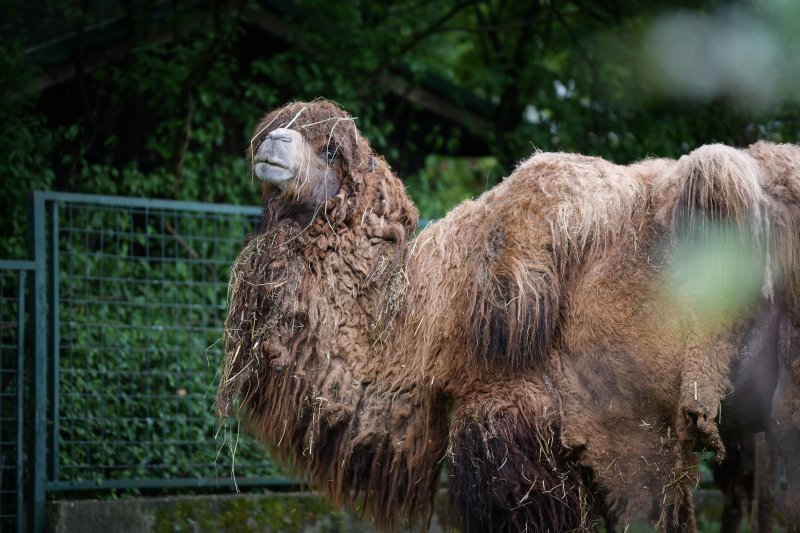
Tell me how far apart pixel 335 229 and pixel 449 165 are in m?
9.64

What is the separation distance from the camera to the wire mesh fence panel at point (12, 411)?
624 cm

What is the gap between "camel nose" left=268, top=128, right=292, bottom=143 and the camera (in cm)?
438

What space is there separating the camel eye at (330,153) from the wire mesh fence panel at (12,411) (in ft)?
8.84

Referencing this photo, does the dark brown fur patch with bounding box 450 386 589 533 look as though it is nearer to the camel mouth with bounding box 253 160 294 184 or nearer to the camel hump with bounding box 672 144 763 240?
the camel hump with bounding box 672 144 763 240

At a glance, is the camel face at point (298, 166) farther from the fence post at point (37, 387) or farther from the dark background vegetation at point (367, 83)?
the dark background vegetation at point (367, 83)

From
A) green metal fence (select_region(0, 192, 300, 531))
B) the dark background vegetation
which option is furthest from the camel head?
the dark background vegetation

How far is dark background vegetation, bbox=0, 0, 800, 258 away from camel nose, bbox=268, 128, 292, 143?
4.07m

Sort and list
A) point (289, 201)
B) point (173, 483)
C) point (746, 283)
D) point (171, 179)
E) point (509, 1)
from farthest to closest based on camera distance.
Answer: point (509, 1)
point (171, 179)
point (173, 483)
point (289, 201)
point (746, 283)

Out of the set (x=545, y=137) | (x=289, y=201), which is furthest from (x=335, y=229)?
(x=545, y=137)

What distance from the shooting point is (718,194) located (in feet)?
12.3

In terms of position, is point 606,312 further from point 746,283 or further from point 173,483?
point 173,483

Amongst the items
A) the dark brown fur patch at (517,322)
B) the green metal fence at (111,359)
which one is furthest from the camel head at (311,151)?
the green metal fence at (111,359)

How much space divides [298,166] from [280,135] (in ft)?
0.53

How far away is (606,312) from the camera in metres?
4.02
